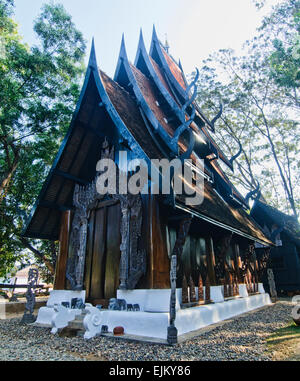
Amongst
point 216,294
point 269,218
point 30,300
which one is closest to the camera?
point 216,294

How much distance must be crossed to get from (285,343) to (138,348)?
2.34 metres

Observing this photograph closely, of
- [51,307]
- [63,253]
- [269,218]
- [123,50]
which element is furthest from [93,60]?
[269,218]

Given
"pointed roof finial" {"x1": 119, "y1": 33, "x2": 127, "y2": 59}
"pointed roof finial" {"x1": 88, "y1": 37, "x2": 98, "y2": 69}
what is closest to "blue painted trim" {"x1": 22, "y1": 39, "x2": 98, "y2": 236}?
"pointed roof finial" {"x1": 88, "y1": 37, "x2": 98, "y2": 69}

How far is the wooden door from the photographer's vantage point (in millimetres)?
6160

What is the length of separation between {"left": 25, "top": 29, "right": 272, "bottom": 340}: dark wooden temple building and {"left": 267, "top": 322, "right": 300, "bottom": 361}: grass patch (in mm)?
1734

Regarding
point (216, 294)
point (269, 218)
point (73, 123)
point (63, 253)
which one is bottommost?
point (216, 294)

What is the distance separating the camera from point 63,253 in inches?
305

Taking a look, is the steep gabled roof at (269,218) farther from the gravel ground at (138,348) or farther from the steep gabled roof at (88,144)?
the gravel ground at (138,348)

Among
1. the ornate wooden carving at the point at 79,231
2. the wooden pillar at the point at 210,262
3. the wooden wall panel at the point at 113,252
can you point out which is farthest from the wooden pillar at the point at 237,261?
the ornate wooden carving at the point at 79,231

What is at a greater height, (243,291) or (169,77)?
(169,77)

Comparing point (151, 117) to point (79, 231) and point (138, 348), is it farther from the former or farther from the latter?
point (138, 348)

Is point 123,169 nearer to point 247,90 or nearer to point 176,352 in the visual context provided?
point 176,352
